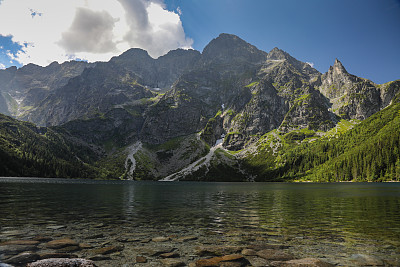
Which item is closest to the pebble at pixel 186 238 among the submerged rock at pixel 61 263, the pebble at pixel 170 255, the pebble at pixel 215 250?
the pebble at pixel 215 250

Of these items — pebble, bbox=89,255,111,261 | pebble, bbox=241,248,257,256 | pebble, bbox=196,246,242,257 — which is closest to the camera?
pebble, bbox=89,255,111,261

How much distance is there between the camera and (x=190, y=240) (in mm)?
17469

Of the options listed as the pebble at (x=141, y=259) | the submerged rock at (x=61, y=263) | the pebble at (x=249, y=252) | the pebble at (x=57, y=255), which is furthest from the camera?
the pebble at (x=249, y=252)

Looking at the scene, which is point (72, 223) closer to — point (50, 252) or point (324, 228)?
point (50, 252)

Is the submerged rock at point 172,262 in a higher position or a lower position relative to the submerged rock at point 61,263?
lower

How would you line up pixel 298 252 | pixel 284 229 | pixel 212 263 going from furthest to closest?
1. pixel 284 229
2. pixel 298 252
3. pixel 212 263

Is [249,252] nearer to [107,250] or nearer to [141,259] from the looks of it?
[141,259]

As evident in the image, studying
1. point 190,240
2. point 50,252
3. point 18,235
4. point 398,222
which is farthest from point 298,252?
point 18,235

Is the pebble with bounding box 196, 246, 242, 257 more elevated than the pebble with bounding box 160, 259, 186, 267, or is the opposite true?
the pebble with bounding box 160, 259, 186, 267

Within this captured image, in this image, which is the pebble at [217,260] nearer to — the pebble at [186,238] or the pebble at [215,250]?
the pebble at [215,250]

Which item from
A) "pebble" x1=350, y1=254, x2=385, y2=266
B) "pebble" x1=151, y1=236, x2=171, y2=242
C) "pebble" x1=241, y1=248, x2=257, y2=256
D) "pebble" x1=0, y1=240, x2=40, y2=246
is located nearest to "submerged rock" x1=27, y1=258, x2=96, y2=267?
"pebble" x1=0, y1=240, x2=40, y2=246

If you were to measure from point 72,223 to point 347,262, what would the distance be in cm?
2465

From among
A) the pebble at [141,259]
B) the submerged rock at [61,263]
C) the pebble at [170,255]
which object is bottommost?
the pebble at [170,255]

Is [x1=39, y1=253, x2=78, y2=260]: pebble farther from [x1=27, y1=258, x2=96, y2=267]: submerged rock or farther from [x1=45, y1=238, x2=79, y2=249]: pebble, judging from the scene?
[x1=27, y1=258, x2=96, y2=267]: submerged rock
